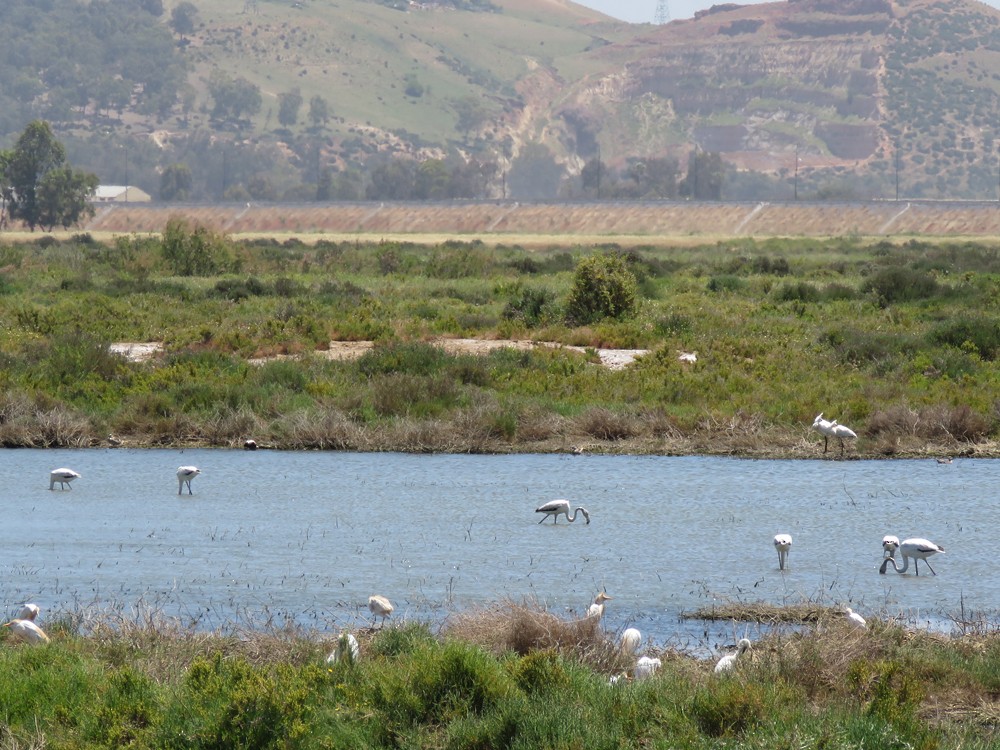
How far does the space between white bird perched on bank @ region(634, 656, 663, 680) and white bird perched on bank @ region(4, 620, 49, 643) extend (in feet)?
15.1

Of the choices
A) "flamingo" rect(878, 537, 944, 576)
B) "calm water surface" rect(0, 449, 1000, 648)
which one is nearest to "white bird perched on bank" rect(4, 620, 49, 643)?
"calm water surface" rect(0, 449, 1000, 648)

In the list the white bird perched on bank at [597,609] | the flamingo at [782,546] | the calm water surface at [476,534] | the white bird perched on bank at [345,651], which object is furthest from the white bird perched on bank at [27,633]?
the flamingo at [782,546]

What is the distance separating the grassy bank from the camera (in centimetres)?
2752

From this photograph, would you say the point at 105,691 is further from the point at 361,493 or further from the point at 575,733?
the point at 361,493

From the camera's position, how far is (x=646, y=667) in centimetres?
1166

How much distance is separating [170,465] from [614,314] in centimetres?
1747

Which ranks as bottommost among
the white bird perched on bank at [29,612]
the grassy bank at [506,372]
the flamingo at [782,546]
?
the grassy bank at [506,372]

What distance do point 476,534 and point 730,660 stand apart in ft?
27.4

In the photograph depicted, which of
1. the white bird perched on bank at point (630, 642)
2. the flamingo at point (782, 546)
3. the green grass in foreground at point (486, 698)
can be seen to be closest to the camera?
the green grass in foreground at point (486, 698)

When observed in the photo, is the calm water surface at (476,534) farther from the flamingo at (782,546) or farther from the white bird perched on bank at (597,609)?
the white bird perched on bank at (597,609)

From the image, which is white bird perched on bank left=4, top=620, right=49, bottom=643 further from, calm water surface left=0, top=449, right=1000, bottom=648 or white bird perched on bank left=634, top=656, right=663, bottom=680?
white bird perched on bank left=634, top=656, right=663, bottom=680

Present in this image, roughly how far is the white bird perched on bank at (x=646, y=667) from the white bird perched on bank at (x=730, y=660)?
17.5 inches

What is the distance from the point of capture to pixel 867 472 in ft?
81.4

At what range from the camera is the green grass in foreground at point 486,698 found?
991 centimetres
